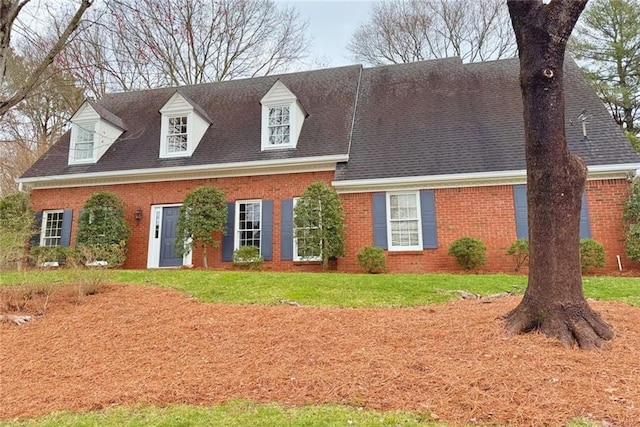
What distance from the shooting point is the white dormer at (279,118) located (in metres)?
12.4

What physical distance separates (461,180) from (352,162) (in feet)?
10.2

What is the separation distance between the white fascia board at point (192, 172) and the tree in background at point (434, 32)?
13.1 meters

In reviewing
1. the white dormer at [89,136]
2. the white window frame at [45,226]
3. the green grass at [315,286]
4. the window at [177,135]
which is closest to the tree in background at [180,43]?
the white dormer at [89,136]

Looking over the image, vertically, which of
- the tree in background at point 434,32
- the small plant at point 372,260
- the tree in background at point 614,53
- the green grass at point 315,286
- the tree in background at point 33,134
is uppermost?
the tree in background at point 434,32

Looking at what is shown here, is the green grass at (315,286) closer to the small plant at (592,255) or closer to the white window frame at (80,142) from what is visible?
the small plant at (592,255)

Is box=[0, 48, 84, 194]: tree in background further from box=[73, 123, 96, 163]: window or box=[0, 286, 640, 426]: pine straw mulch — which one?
box=[0, 286, 640, 426]: pine straw mulch

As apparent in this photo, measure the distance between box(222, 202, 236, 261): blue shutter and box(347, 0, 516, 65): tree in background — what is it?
47.9 feet

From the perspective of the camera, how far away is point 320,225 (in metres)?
10.3

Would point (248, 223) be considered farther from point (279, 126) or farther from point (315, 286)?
point (315, 286)

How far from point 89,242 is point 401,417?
11515 mm

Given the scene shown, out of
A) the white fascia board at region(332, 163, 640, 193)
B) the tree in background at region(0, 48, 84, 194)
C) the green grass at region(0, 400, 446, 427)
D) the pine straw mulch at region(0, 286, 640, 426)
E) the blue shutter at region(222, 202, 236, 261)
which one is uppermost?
the tree in background at region(0, 48, 84, 194)

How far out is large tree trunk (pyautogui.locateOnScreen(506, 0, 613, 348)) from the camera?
3.94m

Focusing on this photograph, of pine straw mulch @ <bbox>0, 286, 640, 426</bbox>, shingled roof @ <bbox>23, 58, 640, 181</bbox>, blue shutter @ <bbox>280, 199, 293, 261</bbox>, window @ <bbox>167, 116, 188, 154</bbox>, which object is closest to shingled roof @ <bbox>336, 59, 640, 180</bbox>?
shingled roof @ <bbox>23, 58, 640, 181</bbox>

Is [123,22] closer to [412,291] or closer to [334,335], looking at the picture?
[334,335]
